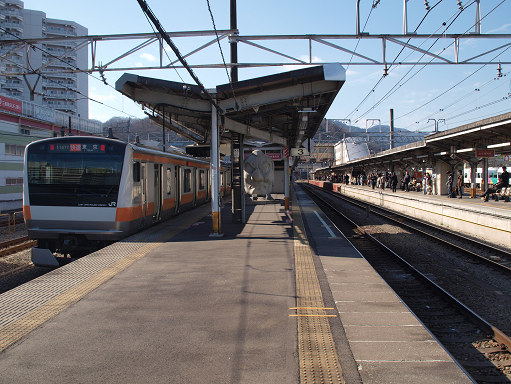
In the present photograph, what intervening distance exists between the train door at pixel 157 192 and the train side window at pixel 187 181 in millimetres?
3575

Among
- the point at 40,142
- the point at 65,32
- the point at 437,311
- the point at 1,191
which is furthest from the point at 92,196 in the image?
the point at 65,32

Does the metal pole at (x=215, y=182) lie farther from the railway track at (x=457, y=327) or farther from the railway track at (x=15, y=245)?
the railway track at (x=15, y=245)

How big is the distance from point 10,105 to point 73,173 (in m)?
26.4

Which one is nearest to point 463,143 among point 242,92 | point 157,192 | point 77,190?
point 242,92

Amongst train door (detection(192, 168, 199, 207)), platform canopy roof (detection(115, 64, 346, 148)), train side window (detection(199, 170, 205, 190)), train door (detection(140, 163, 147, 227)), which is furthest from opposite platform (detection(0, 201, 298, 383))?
train side window (detection(199, 170, 205, 190))

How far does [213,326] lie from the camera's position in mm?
4246

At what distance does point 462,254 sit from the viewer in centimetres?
981

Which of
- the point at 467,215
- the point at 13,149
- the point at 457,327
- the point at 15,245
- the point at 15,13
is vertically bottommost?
the point at 457,327

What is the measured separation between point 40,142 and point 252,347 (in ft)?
24.5

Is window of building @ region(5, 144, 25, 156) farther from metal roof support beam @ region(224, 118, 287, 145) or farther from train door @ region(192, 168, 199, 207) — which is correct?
metal roof support beam @ region(224, 118, 287, 145)

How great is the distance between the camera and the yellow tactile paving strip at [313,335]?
3.32 m

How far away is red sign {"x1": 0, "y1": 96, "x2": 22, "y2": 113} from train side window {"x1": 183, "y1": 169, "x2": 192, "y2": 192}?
2042 centimetres

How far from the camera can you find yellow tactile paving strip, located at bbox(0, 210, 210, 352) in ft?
13.3

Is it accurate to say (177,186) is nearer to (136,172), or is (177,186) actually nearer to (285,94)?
(136,172)
